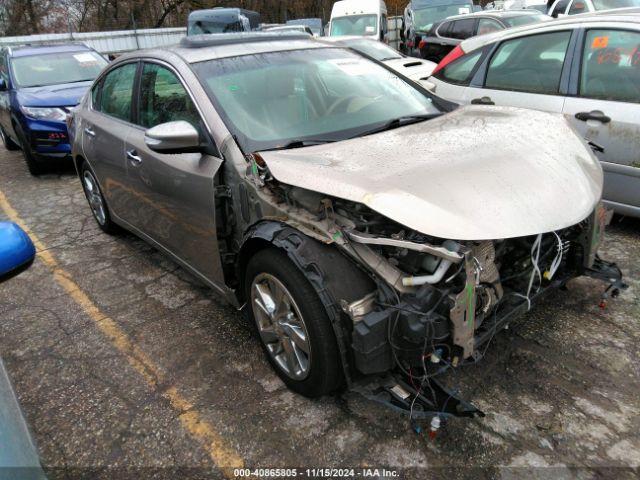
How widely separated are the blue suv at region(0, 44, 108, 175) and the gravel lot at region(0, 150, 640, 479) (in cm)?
392

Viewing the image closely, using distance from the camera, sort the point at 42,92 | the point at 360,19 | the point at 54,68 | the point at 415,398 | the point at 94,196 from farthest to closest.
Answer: the point at 360,19 < the point at 54,68 < the point at 42,92 < the point at 94,196 < the point at 415,398

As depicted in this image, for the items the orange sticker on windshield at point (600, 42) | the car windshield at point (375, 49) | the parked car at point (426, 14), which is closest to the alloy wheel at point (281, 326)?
the orange sticker on windshield at point (600, 42)

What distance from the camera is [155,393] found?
8.79ft

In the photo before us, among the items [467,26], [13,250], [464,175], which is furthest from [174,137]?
[467,26]

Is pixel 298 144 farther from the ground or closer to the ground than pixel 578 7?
closer to the ground

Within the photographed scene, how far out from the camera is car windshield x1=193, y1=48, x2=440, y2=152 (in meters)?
2.78

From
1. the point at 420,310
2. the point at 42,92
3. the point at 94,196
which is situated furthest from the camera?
the point at 42,92

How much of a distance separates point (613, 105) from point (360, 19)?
1124 centimetres

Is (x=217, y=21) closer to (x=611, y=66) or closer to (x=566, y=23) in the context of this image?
(x=566, y=23)

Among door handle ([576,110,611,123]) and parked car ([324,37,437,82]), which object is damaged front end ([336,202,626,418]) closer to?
door handle ([576,110,611,123])

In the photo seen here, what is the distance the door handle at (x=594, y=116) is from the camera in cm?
365

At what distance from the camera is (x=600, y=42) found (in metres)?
3.84

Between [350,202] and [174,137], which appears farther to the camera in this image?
[174,137]

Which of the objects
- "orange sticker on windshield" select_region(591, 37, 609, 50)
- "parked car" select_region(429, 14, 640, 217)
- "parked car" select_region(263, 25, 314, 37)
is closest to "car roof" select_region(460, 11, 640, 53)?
"parked car" select_region(429, 14, 640, 217)
